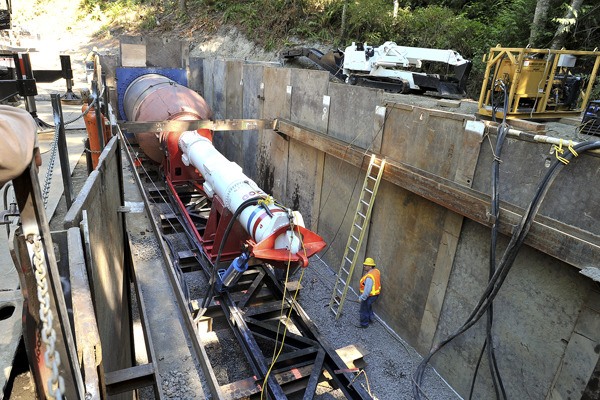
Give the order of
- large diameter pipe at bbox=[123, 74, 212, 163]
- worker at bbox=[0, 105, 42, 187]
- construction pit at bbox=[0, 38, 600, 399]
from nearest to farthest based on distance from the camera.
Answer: worker at bbox=[0, 105, 42, 187] < construction pit at bbox=[0, 38, 600, 399] < large diameter pipe at bbox=[123, 74, 212, 163]

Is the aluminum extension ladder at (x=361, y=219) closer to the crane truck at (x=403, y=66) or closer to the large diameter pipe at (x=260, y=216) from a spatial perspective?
the large diameter pipe at (x=260, y=216)

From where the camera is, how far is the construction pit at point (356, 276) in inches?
122

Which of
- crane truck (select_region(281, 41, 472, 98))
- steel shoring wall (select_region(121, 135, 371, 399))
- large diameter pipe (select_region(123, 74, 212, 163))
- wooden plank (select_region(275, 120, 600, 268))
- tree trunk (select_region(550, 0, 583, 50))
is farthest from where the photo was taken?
large diameter pipe (select_region(123, 74, 212, 163))

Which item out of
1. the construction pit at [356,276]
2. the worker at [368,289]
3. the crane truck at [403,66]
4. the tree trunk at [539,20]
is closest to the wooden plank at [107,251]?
the construction pit at [356,276]

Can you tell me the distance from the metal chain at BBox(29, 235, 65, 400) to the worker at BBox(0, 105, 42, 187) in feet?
0.81

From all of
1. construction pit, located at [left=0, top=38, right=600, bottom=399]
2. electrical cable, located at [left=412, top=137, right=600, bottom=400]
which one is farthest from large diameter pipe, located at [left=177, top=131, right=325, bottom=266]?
electrical cable, located at [left=412, top=137, right=600, bottom=400]

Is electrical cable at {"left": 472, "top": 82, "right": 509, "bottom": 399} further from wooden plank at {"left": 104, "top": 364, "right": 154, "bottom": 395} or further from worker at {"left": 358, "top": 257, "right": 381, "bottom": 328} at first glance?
wooden plank at {"left": 104, "top": 364, "right": 154, "bottom": 395}

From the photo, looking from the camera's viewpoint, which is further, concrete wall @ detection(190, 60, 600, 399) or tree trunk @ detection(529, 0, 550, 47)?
tree trunk @ detection(529, 0, 550, 47)

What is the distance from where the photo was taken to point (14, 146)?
117 cm

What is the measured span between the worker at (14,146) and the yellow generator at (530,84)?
18.5 feet

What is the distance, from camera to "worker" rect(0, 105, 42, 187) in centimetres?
115

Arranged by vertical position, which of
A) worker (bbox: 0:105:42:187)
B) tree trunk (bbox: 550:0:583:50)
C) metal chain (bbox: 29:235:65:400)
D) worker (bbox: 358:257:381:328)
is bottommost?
worker (bbox: 358:257:381:328)

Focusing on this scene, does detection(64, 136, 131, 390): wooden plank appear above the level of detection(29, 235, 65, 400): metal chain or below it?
below

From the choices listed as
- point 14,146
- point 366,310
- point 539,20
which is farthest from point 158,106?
point 539,20
